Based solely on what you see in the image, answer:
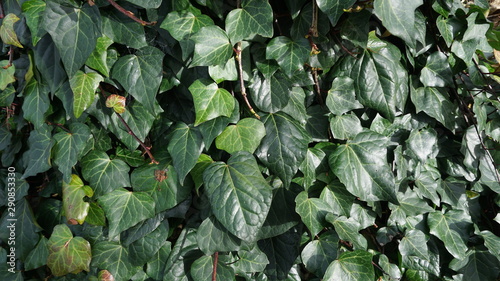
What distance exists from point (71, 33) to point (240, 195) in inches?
27.7

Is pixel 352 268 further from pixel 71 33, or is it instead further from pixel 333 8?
pixel 71 33

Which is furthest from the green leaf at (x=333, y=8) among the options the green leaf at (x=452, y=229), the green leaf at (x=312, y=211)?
the green leaf at (x=452, y=229)

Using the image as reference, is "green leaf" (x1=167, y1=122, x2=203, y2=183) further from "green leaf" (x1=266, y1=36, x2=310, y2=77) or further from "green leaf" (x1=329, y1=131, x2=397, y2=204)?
"green leaf" (x1=329, y1=131, x2=397, y2=204)

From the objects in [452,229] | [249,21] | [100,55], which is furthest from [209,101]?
[452,229]

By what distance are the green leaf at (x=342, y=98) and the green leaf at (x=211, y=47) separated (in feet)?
1.32

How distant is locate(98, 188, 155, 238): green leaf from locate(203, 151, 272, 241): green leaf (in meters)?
0.26

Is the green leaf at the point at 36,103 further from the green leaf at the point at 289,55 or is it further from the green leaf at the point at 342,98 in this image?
the green leaf at the point at 342,98

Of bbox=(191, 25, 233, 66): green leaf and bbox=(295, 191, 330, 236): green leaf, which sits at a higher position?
bbox=(191, 25, 233, 66): green leaf

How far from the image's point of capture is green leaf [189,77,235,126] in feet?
3.94

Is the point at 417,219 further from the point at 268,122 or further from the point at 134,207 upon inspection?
the point at 134,207

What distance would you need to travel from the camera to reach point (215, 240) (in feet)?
4.24

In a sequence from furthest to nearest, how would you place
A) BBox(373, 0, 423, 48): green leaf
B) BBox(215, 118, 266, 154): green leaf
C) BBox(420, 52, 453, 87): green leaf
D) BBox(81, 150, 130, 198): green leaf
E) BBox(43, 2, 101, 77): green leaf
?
BBox(420, 52, 453, 87): green leaf < BBox(81, 150, 130, 198): green leaf < BBox(215, 118, 266, 154): green leaf < BBox(43, 2, 101, 77): green leaf < BBox(373, 0, 423, 48): green leaf

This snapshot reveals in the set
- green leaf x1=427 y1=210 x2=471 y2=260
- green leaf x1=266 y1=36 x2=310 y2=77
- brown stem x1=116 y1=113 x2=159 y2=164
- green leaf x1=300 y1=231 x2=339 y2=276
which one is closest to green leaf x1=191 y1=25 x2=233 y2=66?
green leaf x1=266 y1=36 x2=310 y2=77

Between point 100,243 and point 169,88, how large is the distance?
0.65 meters
